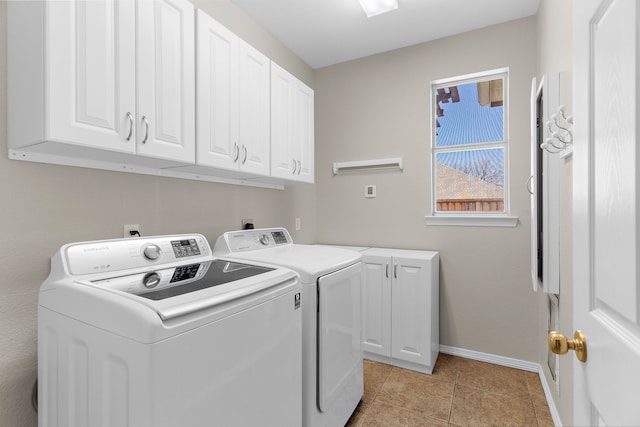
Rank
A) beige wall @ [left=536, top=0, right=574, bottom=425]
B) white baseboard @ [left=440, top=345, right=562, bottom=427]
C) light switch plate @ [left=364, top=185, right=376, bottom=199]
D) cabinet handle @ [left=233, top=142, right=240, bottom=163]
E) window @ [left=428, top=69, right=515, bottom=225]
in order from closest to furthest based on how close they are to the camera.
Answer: beige wall @ [left=536, top=0, right=574, bottom=425] → cabinet handle @ [left=233, top=142, right=240, bottom=163] → white baseboard @ [left=440, top=345, right=562, bottom=427] → window @ [left=428, top=69, right=515, bottom=225] → light switch plate @ [left=364, top=185, right=376, bottom=199]

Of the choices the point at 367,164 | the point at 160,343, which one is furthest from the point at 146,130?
the point at 367,164

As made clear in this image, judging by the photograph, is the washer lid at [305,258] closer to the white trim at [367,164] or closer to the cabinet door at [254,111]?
the cabinet door at [254,111]

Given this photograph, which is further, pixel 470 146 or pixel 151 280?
pixel 470 146

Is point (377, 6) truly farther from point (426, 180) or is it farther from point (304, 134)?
point (426, 180)

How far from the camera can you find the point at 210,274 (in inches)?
59.1

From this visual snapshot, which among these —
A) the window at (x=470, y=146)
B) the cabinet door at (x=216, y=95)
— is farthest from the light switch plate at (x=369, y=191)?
the cabinet door at (x=216, y=95)

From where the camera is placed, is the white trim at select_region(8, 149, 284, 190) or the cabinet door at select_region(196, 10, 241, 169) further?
the cabinet door at select_region(196, 10, 241, 169)

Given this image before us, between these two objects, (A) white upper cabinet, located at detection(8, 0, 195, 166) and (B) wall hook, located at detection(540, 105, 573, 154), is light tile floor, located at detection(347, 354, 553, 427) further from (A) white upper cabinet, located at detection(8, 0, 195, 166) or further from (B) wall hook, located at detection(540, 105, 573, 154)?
(A) white upper cabinet, located at detection(8, 0, 195, 166)

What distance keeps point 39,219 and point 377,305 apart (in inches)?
84.8

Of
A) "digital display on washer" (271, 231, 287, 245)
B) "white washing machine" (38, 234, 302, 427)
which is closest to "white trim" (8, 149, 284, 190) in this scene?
"white washing machine" (38, 234, 302, 427)

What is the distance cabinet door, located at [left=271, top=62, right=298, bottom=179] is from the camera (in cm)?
210

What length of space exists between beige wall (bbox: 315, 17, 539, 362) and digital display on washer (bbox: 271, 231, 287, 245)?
0.92m

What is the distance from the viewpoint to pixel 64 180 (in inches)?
52.7

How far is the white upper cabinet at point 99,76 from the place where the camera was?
3.37 ft
